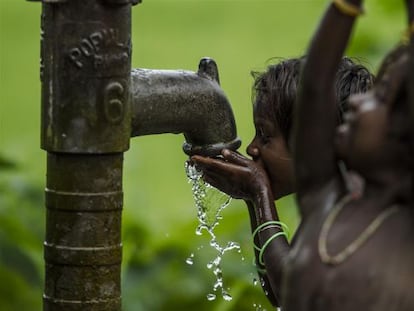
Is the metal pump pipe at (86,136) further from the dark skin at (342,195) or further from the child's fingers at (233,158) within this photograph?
the dark skin at (342,195)

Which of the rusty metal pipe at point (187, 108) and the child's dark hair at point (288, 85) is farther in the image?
the child's dark hair at point (288, 85)

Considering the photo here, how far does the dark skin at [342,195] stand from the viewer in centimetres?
198

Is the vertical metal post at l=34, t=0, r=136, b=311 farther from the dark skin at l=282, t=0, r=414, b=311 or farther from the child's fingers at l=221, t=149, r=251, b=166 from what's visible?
the dark skin at l=282, t=0, r=414, b=311

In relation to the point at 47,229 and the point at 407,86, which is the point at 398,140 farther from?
the point at 47,229

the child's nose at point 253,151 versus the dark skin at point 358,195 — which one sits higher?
the dark skin at point 358,195

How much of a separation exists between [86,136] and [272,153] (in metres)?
0.48

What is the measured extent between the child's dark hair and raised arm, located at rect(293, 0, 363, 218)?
745 mm

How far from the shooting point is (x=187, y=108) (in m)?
2.79

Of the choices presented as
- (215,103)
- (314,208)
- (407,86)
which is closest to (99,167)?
(215,103)

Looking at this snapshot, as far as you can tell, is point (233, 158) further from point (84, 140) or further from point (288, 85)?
point (84, 140)

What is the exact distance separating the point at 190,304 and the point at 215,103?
4.40ft

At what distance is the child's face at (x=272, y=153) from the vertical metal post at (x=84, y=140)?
1.23 feet

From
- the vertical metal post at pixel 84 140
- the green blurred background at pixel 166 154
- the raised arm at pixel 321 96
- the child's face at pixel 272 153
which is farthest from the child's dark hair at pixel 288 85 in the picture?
the raised arm at pixel 321 96

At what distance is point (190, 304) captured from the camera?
4055mm
